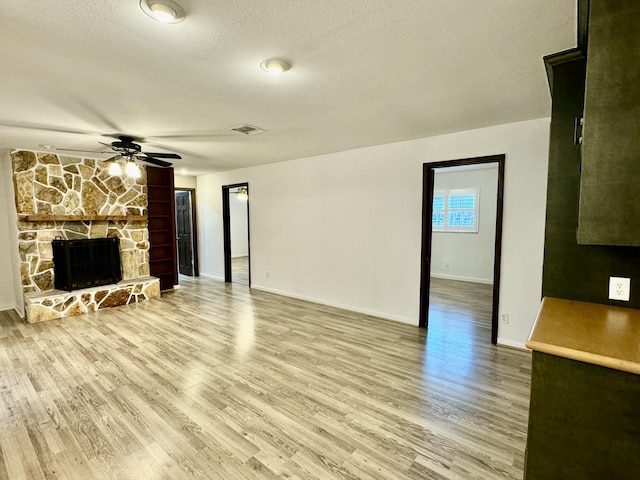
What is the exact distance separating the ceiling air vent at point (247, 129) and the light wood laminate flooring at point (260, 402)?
241 cm

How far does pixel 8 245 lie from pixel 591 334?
7161 millimetres

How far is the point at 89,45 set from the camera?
1.72 metres

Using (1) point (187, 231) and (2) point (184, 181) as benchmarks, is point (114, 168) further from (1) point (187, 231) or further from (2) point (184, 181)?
(1) point (187, 231)

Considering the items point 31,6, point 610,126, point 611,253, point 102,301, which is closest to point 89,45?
point 31,6

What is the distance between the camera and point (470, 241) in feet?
22.3

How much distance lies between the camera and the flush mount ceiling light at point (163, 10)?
4.50 ft

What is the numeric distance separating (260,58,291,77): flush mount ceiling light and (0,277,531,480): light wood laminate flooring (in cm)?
240

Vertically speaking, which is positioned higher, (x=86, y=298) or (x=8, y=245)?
(x=8, y=245)

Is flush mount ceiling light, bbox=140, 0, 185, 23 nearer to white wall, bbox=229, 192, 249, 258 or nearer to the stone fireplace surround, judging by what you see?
the stone fireplace surround

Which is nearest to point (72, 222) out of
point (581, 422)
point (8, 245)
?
point (8, 245)

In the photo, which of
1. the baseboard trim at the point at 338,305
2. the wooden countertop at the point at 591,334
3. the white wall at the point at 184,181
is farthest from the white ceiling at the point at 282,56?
the white wall at the point at 184,181

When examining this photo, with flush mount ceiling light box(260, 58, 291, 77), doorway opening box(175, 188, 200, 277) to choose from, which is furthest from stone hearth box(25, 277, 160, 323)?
flush mount ceiling light box(260, 58, 291, 77)

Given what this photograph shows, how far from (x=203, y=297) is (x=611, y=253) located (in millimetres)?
5437

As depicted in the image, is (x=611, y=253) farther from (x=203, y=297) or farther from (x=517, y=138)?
(x=203, y=297)
